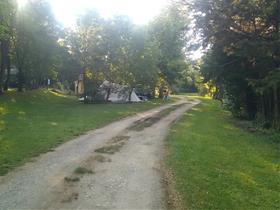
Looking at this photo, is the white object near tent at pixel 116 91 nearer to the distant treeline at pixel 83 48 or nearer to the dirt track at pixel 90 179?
the distant treeline at pixel 83 48

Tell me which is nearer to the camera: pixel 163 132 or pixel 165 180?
pixel 165 180

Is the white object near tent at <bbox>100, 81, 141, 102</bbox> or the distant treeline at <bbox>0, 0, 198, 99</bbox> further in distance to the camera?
the white object near tent at <bbox>100, 81, 141, 102</bbox>

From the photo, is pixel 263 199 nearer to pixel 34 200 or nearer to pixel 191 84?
pixel 34 200

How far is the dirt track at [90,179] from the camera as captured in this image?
905 centimetres

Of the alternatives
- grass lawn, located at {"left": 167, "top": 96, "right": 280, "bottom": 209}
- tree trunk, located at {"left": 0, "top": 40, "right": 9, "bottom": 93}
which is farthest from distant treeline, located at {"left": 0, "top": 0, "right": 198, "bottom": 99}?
grass lawn, located at {"left": 167, "top": 96, "right": 280, "bottom": 209}

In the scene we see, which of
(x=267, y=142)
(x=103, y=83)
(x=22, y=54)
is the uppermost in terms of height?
(x=22, y=54)

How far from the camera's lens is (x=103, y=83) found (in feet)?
165

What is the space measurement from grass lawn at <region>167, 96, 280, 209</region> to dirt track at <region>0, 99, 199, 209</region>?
729mm

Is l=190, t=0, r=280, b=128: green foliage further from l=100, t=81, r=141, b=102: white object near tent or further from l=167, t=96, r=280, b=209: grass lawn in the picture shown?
l=100, t=81, r=141, b=102: white object near tent

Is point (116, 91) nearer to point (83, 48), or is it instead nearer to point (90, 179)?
point (83, 48)

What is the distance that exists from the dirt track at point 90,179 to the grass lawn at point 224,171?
0.73m

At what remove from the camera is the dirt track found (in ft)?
29.7

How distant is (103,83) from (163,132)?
2869cm

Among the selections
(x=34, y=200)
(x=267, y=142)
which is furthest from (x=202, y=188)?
(x=267, y=142)
